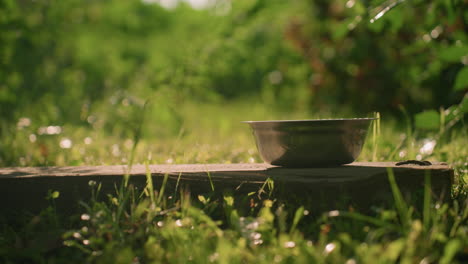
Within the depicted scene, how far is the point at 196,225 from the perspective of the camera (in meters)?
1.74

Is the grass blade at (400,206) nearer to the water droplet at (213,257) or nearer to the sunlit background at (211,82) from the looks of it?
the water droplet at (213,257)

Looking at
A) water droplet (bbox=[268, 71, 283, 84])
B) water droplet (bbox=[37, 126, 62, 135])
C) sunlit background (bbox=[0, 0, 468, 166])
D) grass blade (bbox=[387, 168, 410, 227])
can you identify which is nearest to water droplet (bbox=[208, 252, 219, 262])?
grass blade (bbox=[387, 168, 410, 227])

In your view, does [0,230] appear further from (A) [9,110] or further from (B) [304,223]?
(A) [9,110]

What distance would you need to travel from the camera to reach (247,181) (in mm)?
Answer: 1985

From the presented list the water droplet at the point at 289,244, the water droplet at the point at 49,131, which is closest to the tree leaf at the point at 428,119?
the water droplet at the point at 289,244

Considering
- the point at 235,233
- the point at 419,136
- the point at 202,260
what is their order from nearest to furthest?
the point at 202,260
the point at 235,233
the point at 419,136

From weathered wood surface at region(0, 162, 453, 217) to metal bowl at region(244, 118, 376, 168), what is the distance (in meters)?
0.05

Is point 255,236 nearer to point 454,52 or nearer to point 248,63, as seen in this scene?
point 454,52

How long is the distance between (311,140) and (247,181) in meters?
0.31

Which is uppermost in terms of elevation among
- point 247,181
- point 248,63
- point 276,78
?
point 248,63

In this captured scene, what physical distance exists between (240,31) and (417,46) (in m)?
3.08

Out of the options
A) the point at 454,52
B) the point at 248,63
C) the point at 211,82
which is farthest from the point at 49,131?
the point at 248,63

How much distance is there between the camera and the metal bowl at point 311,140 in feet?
6.41

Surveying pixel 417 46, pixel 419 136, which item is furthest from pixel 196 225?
pixel 419 136
